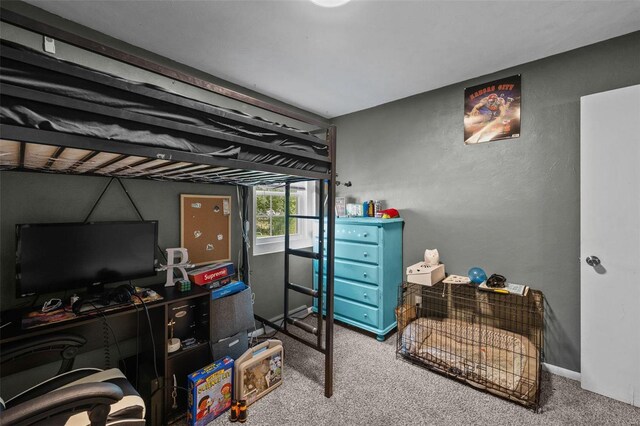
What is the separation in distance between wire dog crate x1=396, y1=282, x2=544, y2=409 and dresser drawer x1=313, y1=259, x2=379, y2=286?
0.31 m

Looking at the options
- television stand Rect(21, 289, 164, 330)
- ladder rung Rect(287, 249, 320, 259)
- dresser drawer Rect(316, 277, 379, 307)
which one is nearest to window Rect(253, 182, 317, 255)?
ladder rung Rect(287, 249, 320, 259)

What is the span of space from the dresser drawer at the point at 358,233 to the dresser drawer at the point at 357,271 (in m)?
0.25

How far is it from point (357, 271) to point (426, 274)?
0.68 m

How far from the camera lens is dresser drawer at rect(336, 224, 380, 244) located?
274cm

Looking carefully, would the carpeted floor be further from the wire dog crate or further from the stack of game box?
the stack of game box

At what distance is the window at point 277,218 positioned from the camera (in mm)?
3000

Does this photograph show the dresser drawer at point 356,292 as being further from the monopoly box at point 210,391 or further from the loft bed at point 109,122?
the loft bed at point 109,122

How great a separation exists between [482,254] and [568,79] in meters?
1.52

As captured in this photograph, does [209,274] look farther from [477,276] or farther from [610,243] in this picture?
[610,243]

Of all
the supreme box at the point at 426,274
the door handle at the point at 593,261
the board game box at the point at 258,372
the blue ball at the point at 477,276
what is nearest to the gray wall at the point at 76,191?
the board game box at the point at 258,372

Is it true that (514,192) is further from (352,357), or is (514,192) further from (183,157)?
(183,157)

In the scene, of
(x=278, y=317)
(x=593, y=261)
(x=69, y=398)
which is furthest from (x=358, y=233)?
(x=69, y=398)

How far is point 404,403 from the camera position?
6.18 feet

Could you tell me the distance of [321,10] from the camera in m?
1.72
